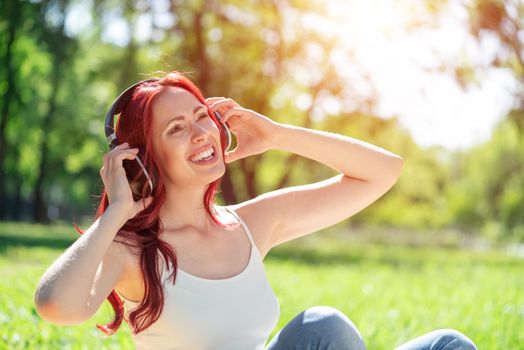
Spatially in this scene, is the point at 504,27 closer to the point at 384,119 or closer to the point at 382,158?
the point at 384,119

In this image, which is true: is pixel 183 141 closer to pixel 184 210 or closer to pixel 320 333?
pixel 184 210

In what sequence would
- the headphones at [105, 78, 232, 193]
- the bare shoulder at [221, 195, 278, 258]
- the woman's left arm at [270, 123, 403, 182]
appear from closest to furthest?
the headphones at [105, 78, 232, 193], the bare shoulder at [221, 195, 278, 258], the woman's left arm at [270, 123, 403, 182]

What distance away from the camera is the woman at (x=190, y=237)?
2641mm

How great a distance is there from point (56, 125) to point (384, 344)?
2624 centimetres

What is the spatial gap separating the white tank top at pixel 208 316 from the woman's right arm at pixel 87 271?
0.70ft

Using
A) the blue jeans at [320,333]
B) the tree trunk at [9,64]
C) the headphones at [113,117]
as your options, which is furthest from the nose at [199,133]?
the tree trunk at [9,64]

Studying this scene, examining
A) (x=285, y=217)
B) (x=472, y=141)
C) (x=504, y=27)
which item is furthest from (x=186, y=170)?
(x=472, y=141)

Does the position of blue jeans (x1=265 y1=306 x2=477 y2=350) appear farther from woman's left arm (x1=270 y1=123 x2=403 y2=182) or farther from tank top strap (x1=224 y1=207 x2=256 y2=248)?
woman's left arm (x1=270 y1=123 x2=403 y2=182)

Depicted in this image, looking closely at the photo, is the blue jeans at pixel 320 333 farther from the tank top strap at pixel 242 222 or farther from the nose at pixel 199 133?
the nose at pixel 199 133

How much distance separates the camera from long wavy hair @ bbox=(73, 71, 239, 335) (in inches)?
108

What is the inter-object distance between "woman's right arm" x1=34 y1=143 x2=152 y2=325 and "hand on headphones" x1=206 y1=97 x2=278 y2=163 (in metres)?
0.74

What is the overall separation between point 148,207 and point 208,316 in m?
0.50

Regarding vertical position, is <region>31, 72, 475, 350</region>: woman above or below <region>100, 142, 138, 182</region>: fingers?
below

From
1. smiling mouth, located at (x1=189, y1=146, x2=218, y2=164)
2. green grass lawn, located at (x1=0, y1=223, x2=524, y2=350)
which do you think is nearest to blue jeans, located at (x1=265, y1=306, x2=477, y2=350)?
smiling mouth, located at (x1=189, y1=146, x2=218, y2=164)
